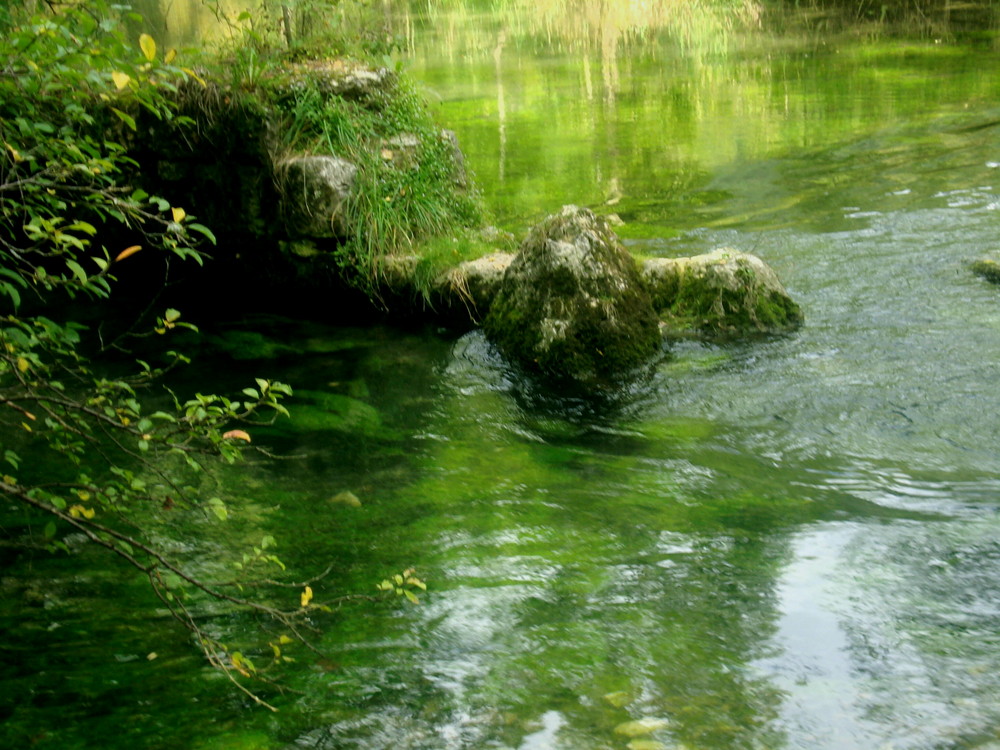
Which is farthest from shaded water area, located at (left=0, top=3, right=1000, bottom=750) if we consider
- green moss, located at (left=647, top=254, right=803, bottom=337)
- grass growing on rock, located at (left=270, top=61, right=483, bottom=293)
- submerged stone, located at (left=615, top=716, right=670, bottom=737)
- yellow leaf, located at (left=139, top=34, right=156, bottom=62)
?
yellow leaf, located at (left=139, top=34, right=156, bottom=62)

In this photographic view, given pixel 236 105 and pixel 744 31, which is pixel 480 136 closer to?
pixel 236 105

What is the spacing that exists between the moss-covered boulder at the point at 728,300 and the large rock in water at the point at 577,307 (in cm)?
39

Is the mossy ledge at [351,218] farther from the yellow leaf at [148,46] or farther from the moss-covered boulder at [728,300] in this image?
the yellow leaf at [148,46]

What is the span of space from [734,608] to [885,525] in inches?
38.6

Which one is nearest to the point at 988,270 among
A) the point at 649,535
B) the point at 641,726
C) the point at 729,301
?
the point at 729,301

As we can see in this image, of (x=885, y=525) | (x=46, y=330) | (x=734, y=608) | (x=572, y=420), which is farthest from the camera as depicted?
(x=572, y=420)

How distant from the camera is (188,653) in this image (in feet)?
11.0

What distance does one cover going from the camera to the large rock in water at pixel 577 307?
6348 millimetres

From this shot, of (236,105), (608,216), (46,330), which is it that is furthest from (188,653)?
(608,216)

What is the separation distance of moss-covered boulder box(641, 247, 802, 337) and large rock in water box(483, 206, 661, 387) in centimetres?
39

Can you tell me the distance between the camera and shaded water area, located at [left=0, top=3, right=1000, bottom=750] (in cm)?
310

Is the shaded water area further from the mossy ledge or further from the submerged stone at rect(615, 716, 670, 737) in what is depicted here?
the mossy ledge

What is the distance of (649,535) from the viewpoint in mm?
4305

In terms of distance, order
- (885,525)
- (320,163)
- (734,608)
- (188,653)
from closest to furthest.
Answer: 1. (188,653)
2. (734,608)
3. (885,525)
4. (320,163)
